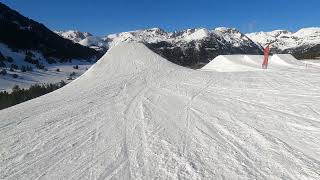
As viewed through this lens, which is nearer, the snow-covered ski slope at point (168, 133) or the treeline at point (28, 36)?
the snow-covered ski slope at point (168, 133)

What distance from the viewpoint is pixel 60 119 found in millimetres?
13562

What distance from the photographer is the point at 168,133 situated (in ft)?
37.2

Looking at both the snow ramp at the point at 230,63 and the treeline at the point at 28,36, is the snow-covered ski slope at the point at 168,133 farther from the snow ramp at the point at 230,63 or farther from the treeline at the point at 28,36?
the treeline at the point at 28,36

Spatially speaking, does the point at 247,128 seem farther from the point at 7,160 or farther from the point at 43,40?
the point at 43,40

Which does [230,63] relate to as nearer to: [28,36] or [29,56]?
[29,56]

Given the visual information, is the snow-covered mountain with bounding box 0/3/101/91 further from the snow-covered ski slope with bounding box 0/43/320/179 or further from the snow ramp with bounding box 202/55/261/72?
the snow-covered ski slope with bounding box 0/43/320/179

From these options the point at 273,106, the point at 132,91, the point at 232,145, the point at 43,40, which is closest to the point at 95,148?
the point at 232,145

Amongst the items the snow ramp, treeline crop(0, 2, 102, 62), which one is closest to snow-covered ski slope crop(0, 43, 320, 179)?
the snow ramp

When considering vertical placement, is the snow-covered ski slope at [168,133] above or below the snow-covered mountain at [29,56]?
above

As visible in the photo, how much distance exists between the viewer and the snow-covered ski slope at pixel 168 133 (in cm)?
869

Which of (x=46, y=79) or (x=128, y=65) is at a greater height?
(x=128, y=65)

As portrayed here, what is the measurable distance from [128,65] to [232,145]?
57.8 ft

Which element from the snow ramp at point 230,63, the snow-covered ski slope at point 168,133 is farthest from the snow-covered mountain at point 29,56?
the snow-covered ski slope at point 168,133

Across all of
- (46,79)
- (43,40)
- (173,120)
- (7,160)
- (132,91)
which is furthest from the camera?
(43,40)
